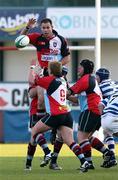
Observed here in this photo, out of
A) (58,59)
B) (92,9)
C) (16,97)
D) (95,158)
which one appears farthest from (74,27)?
(58,59)

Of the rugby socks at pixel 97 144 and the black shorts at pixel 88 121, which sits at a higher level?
the black shorts at pixel 88 121

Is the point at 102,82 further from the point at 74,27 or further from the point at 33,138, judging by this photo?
the point at 74,27

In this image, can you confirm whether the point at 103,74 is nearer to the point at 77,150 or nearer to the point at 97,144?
the point at 97,144

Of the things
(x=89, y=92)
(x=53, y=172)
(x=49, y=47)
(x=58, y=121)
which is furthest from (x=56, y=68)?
(x=53, y=172)

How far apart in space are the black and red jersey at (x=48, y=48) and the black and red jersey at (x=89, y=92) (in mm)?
1021

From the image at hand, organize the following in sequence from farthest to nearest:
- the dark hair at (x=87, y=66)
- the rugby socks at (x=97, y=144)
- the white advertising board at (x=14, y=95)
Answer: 1. the white advertising board at (x=14, y=95)
2. the rugby socks at (x=97, y=144)
3. the dark hair at (x=87, y=66)

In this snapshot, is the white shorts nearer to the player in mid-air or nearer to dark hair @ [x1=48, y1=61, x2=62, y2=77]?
dark hair @ [x1=48, y1=61, x2=62, y2=77]

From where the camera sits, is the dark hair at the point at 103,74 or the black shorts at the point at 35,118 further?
the black shorts at the point at 35,118

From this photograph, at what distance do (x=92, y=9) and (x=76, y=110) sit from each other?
4.58 m

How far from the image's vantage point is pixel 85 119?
14180mm

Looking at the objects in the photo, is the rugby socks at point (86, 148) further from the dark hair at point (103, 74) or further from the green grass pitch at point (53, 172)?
the dark hair at point (103, 74)

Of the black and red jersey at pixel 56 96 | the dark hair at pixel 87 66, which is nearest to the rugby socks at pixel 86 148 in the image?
the black and red jersey at pixel 56 96

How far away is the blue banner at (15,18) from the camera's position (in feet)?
95.0

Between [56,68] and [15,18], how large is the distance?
→ 52.0 feet
